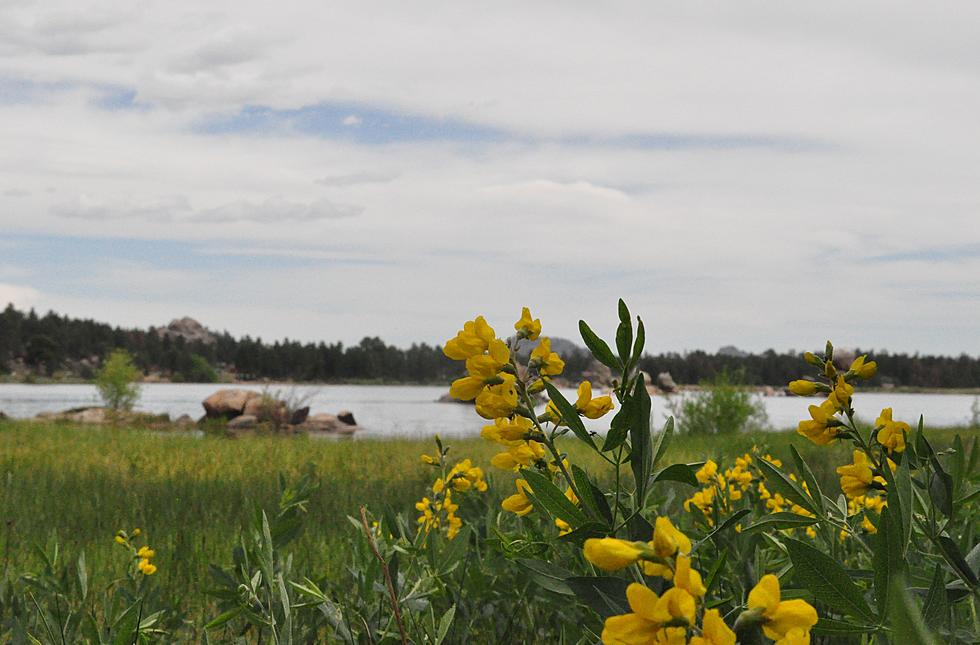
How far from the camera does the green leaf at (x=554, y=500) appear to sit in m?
0.88

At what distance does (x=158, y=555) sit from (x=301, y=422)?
1826 cm

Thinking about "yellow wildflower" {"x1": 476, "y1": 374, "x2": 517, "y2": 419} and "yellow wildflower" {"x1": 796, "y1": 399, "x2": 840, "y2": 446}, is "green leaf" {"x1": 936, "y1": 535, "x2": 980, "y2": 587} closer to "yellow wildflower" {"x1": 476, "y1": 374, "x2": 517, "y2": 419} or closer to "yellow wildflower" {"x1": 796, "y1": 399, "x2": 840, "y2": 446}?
"yellow wildflower" {"x1": 796, "y1": 399, "x2": 840, "y2": 446}

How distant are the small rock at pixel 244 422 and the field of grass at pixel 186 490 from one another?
8.49 meters

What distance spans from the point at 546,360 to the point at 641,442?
48 cm

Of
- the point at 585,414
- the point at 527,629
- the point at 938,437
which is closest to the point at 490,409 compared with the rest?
the point at 585,414

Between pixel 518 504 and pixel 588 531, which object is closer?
pixel 588 531

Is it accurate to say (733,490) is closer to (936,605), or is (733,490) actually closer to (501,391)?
(501,391)

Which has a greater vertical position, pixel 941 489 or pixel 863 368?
pixel 863 368

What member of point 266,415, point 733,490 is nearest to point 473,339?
point 733,490

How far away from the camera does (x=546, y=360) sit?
4.37 feet

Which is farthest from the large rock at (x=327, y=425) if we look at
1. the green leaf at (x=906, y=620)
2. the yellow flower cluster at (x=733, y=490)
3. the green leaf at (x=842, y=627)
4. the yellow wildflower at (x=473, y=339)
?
the green leaf at (x=906, y=620)

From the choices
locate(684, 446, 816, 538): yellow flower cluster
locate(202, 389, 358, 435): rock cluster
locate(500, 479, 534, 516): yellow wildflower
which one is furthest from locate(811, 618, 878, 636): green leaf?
locate(202, 389, 358, 435): rock cluster

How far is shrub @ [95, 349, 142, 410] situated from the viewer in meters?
21.5

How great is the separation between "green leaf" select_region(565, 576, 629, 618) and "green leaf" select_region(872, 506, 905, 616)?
24cm
